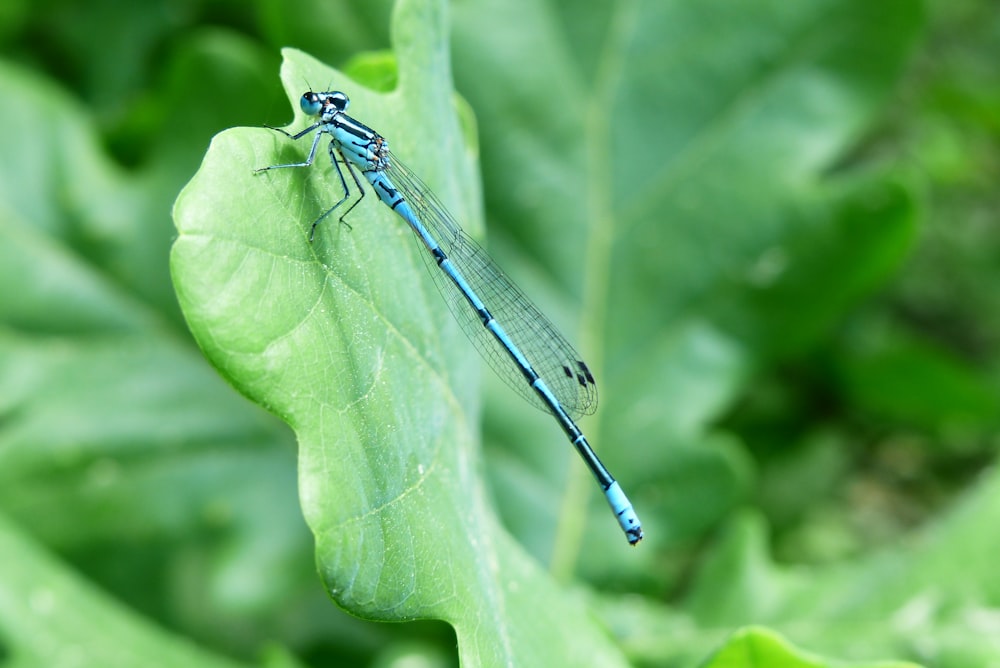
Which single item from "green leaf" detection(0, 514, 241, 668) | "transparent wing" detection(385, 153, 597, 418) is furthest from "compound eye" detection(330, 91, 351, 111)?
"green leaf" detection(0, 514, 241, 668)

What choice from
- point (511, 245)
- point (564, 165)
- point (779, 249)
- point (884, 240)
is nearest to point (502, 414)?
point (511, 245)

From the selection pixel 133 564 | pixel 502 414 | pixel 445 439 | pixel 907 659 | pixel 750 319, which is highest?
pixel 750 319

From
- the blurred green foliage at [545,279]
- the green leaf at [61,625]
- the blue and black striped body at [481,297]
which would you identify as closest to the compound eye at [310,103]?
the blue and black striped body at [481,297]

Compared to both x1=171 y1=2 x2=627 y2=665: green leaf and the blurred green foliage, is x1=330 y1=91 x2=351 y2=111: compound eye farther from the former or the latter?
the blurred green foliage

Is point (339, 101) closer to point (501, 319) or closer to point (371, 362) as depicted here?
point (371, 362)

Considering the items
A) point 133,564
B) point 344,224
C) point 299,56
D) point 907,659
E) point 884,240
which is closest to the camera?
point 299,56

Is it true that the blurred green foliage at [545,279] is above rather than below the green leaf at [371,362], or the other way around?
above

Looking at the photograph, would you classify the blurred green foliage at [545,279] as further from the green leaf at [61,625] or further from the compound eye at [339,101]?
the compound eye at [339,101]

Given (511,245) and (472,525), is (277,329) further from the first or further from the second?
(511,245)

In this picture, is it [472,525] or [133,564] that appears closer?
[472,525]
